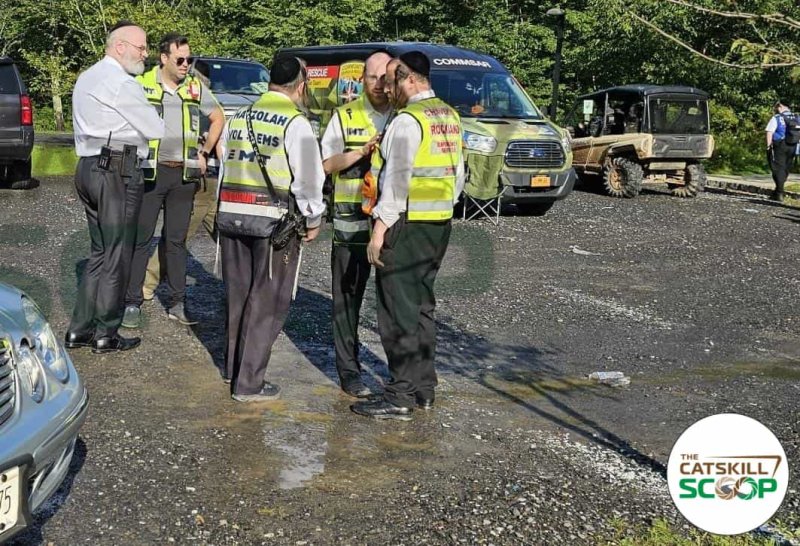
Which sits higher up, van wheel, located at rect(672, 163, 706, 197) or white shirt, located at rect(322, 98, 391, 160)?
white shirt, located at rect(322, 98, 391, 160)

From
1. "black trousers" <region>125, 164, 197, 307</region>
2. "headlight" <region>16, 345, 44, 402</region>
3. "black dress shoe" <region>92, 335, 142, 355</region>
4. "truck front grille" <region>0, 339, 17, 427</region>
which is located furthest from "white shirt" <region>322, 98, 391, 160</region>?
"truck front grille" <region>0, 339, 17, 427</region>

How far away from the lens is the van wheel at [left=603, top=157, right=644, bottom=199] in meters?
16.9

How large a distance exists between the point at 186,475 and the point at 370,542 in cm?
103

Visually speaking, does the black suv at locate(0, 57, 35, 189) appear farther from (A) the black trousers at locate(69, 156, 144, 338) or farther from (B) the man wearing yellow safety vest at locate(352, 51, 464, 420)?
(B) the man wearing yellow safety vest at locate(352, 51, 464, 420)

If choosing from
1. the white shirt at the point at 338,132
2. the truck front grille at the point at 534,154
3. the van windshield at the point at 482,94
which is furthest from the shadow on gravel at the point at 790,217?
the white shirt at the point at 338,132

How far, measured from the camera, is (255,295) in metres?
5.55

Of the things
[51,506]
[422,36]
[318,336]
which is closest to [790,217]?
[318,336]

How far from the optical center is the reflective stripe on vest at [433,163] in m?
5.29

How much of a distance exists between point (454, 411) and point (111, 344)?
228 cm

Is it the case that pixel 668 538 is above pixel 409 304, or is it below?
below

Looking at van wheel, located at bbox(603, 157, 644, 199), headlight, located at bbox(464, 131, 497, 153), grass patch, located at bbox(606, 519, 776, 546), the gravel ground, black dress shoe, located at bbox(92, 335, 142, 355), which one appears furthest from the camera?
van wheel, located at bbox(603, 157, 644, 199)

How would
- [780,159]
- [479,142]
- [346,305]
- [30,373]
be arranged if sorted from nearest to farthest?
1. [30,373]
2. [346,305]
3. [479,142]
4. [780,159]

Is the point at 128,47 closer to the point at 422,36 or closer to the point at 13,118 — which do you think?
the point at 13,118

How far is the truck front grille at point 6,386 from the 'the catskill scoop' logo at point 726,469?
2.36 meters
